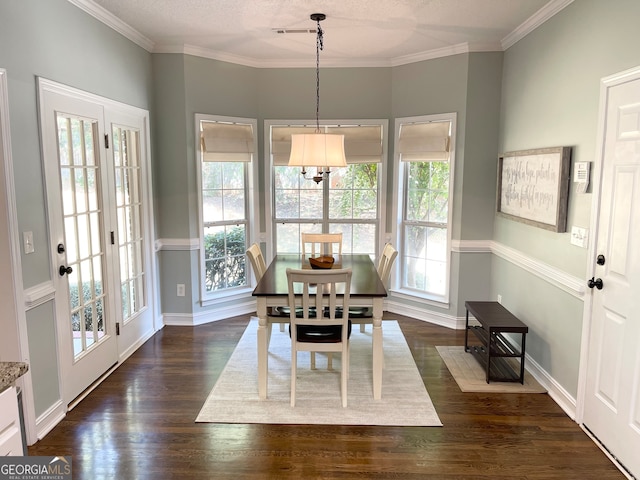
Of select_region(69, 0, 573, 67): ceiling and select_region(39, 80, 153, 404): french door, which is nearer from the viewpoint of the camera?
select_region(39, 80, 153, 404): french door

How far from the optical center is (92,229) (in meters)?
3.33

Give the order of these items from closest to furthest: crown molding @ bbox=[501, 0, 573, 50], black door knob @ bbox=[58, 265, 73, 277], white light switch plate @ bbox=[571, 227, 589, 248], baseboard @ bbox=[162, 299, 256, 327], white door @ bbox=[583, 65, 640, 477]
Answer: white door @ bbox=[583, 65, 640, 477] → white light switch plate @ bbox=[571, 227, 589, 248] → black door knob @ bbox=[58, 265, 73, 277] → crown molding @ bbox=[501, 0, 573, 50] → baseboard @ bbox=[162, 299, 256, 327]

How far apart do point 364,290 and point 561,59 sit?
213cm

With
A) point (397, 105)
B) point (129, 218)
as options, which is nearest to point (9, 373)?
point (129, 218)

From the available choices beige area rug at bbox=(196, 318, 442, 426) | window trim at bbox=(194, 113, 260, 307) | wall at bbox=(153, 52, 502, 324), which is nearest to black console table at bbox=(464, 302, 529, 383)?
beige area rug at bbox=(196, 318, 442, 426)

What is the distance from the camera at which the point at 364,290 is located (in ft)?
10.2

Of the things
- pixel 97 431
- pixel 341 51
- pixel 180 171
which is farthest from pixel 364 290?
pixel 341 51

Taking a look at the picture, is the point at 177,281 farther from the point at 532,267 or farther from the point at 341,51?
the point at 532,267

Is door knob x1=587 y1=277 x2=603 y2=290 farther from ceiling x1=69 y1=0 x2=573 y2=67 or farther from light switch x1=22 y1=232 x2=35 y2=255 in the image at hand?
light switch x1=22 y1=232 x2=35 y2=255

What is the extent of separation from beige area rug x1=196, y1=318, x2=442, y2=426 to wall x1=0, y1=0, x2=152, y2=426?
41.7 inches

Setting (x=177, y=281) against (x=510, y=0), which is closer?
(x=510, y=0)

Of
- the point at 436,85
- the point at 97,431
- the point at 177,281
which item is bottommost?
the point at 97,431

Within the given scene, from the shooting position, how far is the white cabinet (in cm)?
139

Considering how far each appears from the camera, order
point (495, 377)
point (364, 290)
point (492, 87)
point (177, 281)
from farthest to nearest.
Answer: point (177, 281) < point (492, 87) < point (495, 377) < point (364, 290)
